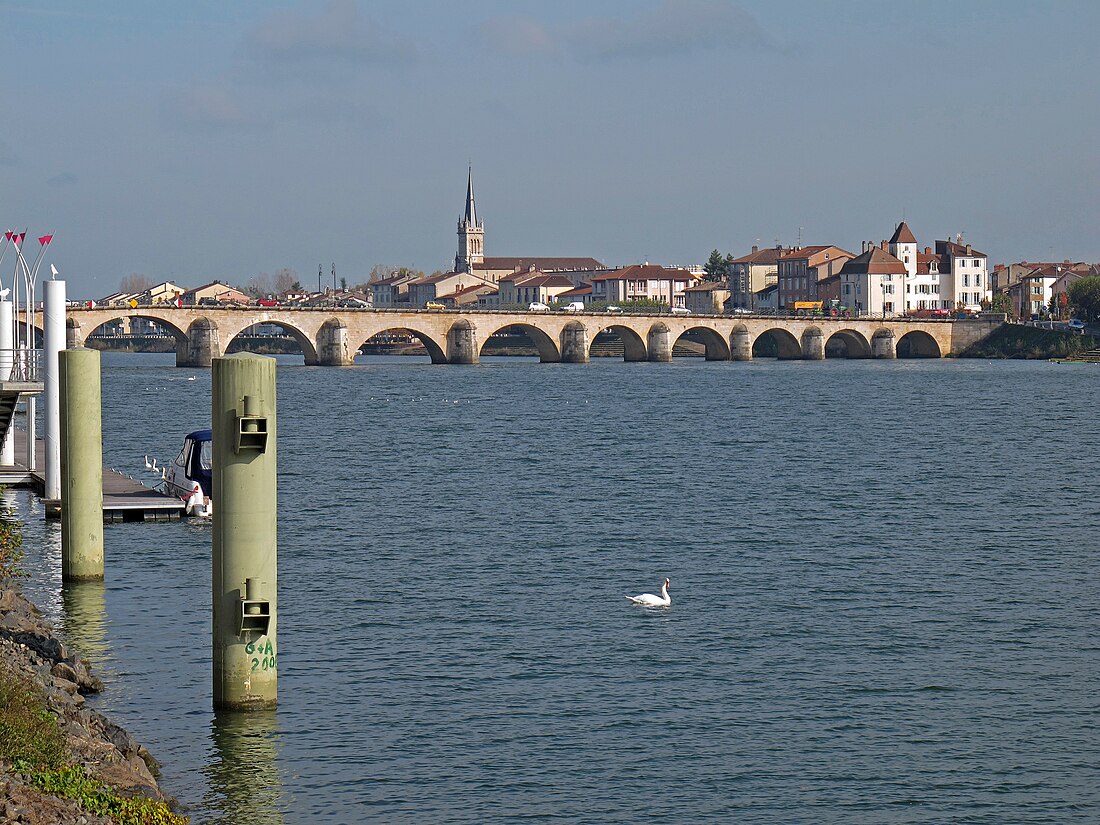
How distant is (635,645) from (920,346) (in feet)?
586

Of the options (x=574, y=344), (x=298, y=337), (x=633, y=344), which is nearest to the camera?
(x=298, y=337)

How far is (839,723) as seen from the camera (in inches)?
862

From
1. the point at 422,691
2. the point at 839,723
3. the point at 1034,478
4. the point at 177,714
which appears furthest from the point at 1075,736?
the point at 1034,478

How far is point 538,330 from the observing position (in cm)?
17212

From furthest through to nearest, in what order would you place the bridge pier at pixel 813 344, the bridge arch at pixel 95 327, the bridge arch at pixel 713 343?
1. the bridge pier at pixel 813 344
2. the bridge arch at pixel 713 343
3. the bridge arch at pixel 95 327

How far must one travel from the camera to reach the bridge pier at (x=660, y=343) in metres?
178

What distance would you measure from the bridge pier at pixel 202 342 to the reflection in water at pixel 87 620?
11856 cm

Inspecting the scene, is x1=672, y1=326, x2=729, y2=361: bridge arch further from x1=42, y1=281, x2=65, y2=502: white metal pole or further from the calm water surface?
x1=42, y1=281, x2=65, y2=502: white metal pole

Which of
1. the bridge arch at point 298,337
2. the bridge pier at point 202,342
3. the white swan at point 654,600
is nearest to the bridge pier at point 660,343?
the bridge arch at point 298,337

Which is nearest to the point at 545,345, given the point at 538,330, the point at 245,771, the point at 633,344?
the point at 538,330

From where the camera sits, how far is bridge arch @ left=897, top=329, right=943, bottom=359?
7721 inches

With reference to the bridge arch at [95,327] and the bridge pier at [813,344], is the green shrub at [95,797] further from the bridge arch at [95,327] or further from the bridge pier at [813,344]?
the bridge pier at [813,344]

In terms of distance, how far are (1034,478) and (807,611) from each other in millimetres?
27733

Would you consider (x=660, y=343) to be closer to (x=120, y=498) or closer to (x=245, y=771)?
(x=120, y=498)
